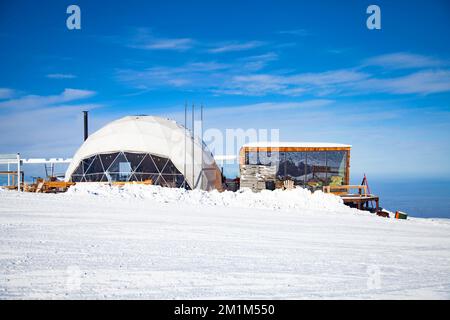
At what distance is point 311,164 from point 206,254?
16.5m

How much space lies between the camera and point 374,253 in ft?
19.9

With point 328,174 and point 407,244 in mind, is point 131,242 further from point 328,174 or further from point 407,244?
point 328,174

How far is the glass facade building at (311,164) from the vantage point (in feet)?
68.8

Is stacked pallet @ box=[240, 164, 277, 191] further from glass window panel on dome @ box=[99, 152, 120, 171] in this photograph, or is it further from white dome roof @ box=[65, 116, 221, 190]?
glass window panel on dome @ box=[99, 152, 120, 171]

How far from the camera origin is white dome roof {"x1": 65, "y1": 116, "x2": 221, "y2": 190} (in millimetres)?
20594

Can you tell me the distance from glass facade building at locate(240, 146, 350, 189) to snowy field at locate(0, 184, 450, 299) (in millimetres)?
10695

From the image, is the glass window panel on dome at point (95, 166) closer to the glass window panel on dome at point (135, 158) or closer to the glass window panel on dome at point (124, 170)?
the glass window panel on dome at point (124, 170)

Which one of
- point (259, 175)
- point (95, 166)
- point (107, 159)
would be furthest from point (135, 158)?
point (259, 175)

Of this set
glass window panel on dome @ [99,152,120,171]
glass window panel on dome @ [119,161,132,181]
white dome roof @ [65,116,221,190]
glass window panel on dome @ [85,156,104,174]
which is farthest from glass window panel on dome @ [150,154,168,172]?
glass window panel on dome @ [85,156,104,174]

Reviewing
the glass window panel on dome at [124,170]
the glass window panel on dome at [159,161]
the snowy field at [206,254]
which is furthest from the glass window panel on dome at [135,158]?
the snowy field at [206,254]

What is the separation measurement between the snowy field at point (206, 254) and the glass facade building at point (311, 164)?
10695 millimetres

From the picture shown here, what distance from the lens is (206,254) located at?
5492 millimetres

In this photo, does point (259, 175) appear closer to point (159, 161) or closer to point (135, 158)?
point (159, 161)
